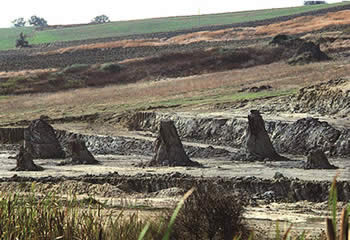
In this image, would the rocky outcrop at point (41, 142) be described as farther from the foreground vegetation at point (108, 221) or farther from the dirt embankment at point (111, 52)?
the dirt embankment at point (111, 52)

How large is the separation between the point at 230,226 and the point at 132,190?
43.7 feet

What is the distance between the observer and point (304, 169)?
31219mm

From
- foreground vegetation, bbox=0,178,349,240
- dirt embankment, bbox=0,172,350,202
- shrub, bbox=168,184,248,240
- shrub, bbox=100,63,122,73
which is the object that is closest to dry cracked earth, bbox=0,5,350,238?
dirt embankment, bbox=0,172,350,202

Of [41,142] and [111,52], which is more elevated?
[41,142]

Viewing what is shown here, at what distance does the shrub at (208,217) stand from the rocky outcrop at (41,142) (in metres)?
26.5

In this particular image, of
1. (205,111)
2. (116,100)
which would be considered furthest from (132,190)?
(116,100)

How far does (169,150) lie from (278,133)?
7.02 metres

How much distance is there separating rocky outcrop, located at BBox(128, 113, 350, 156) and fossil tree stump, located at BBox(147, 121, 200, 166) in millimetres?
5756

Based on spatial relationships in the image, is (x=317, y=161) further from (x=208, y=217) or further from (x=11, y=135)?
(x=11, y=135)

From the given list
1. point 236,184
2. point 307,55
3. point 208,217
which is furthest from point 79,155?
point 307,55

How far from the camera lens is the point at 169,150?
34750 millimetres

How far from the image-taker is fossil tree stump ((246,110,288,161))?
35531 mm

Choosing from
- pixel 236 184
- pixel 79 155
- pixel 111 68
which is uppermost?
pixel 236 184

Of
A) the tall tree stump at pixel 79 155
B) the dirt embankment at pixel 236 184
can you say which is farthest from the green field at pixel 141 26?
the dirt embankment at pixel 236 184
